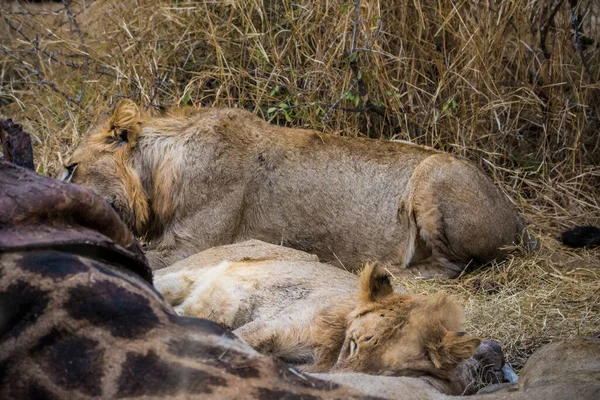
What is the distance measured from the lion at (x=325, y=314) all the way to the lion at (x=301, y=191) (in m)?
0.96

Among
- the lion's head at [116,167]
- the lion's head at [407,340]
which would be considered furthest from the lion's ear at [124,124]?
the lion's head at [407,340]

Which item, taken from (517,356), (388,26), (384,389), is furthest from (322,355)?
(388,26)

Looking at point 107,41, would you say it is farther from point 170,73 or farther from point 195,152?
point 195,152

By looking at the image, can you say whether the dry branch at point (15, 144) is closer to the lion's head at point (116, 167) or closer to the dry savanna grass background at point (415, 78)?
the lion's head at point (116, 167)

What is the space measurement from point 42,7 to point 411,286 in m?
5.09

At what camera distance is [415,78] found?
6.70 metres

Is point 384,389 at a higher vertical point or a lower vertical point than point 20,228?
lower

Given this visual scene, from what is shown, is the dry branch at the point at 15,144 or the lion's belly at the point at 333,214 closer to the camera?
Answer: the dry branch at the point at 15,144

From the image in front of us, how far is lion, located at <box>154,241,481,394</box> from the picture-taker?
3264 millimetres

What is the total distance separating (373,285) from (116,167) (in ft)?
8.27

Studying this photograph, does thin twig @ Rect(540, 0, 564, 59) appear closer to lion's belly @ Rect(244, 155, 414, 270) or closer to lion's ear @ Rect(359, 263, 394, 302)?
lion's belly @ Rect(244, 155, 414, 270)

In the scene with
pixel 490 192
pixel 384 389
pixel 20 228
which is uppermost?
pixel 20 228

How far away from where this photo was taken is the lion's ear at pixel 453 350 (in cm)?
326

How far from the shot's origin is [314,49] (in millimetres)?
6883
